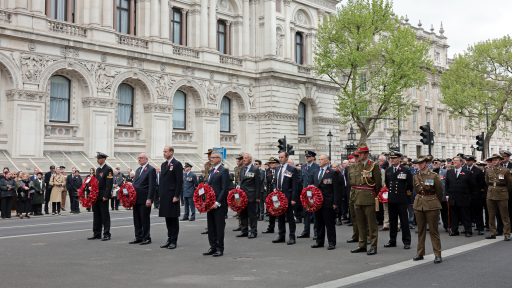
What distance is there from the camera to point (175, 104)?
35156 mm

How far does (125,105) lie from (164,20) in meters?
6.25

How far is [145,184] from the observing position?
13.1 m

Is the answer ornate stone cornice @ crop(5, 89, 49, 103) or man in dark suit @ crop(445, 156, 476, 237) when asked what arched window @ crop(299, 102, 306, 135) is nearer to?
ornate stone cornice @ crop(5, 89, 49, 103)

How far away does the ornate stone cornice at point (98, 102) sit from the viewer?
29438 millimetres

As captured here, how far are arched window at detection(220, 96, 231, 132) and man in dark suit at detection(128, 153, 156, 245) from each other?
83.2ft

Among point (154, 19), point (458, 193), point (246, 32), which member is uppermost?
point (246, 32)

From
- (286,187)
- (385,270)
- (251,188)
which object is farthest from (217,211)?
(385,270)

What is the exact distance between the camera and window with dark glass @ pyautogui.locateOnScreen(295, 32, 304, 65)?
1719 inches

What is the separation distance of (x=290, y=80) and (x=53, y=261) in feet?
104

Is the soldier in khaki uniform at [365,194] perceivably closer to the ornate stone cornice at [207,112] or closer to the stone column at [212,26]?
the ornate stone cornice at [207,112]

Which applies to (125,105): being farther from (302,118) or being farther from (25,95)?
(302,118)

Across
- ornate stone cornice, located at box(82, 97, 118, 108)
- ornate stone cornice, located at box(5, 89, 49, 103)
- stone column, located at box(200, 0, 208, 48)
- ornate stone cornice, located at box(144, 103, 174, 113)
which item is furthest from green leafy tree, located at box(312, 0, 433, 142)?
ornate stone cornice, located at box(5, 89, 49, 103)

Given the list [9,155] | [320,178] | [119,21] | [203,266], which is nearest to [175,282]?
[203,266]

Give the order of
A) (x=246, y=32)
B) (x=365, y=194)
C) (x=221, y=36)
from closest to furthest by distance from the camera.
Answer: (x=365, y=194) → (x=221, y=36) → (x=246, y=32)
